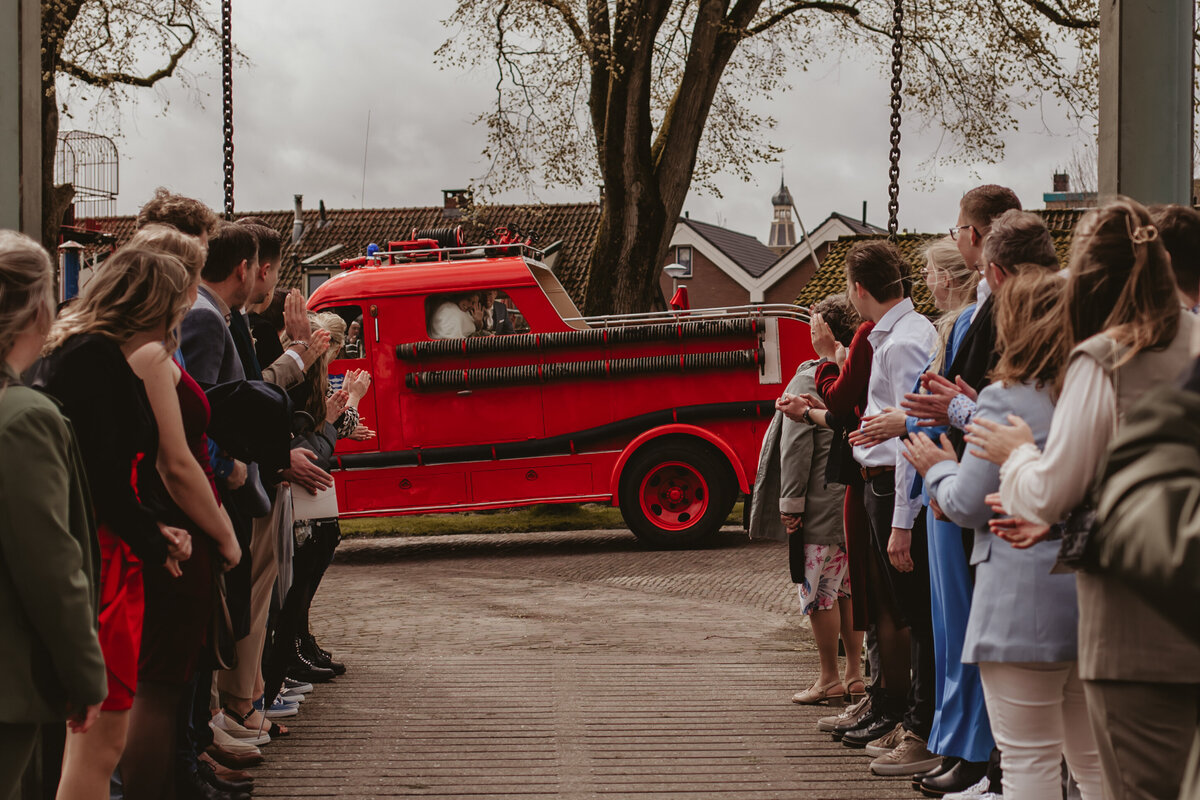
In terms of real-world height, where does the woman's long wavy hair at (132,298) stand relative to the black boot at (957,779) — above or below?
above

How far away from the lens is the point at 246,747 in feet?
17.0

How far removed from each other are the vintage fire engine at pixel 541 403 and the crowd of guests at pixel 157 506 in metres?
6.31

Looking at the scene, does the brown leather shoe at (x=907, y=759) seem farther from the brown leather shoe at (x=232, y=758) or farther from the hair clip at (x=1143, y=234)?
the hair clip at (x=1143, y=234)

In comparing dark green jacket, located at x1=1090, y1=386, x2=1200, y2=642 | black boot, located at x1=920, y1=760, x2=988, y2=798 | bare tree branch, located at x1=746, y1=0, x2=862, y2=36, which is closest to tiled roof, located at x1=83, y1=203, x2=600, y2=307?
bare tree branch, located at x1=746, y1=0, x2=862, y2=36

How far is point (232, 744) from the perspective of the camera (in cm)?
518

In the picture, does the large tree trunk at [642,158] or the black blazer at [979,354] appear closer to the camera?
the black blazer at [979,354]

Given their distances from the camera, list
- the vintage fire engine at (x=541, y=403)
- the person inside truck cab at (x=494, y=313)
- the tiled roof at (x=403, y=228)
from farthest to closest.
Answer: the tiled roof at (x=403, y=228)
the person inside truck cab at (x=494, y=313)
the vintage fire engine at (x=541, y=403)

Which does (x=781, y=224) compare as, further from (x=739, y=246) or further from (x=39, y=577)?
→ (x=39, y=577)

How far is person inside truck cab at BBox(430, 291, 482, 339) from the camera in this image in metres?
12.8

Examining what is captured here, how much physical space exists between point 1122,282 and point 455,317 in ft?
33.8

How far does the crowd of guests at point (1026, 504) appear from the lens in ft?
7.21

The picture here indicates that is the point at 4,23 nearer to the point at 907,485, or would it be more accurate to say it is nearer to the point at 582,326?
the point at 907,485

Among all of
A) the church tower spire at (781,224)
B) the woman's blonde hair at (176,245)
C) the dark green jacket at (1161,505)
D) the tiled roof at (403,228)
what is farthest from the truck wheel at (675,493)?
the church tower spire at (781,224)

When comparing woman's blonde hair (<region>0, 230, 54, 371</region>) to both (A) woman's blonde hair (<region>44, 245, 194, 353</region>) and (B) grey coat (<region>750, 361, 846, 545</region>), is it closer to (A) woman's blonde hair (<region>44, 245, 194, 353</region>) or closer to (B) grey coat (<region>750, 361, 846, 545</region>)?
(A) woman's blonde hair (<region>44, 245, 194, 353</region>)
